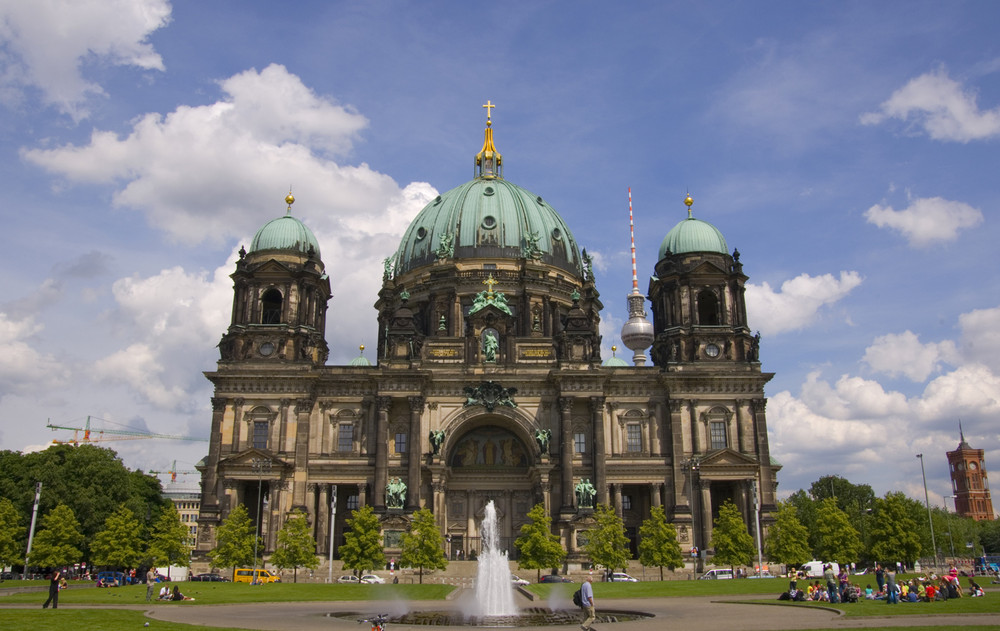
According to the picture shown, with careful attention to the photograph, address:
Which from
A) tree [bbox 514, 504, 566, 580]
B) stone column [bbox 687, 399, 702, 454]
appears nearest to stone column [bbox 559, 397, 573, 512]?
tree [bbox 514, 504, 566, 580]

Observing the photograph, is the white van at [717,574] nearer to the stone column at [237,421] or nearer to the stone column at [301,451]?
the stone column at [301,451]

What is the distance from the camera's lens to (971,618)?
2622 centimetres

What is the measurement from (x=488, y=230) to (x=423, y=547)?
3637 cm

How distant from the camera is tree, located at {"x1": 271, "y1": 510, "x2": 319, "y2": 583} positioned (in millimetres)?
59094

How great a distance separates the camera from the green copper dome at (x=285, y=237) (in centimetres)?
7662

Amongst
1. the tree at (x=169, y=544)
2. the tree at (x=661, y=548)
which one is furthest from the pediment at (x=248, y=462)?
the tree at (x=661, y=548)

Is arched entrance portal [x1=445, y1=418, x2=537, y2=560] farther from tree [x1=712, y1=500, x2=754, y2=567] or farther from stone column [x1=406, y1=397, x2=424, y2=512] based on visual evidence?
tree [x1=712, y1=500, x2=754, y2=567]

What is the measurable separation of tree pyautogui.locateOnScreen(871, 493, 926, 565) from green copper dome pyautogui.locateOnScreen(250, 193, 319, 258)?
5165 cm

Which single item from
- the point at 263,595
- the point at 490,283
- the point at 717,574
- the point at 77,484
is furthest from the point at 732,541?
the point at 77,484

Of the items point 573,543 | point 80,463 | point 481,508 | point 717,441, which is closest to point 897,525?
point 717,441

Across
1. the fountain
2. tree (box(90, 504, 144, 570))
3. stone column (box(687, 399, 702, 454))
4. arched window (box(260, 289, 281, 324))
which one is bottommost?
the fountain

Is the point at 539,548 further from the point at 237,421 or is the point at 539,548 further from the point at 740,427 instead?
the point at 237,421

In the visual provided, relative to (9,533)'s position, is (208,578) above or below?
below

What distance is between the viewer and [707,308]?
255 feet
